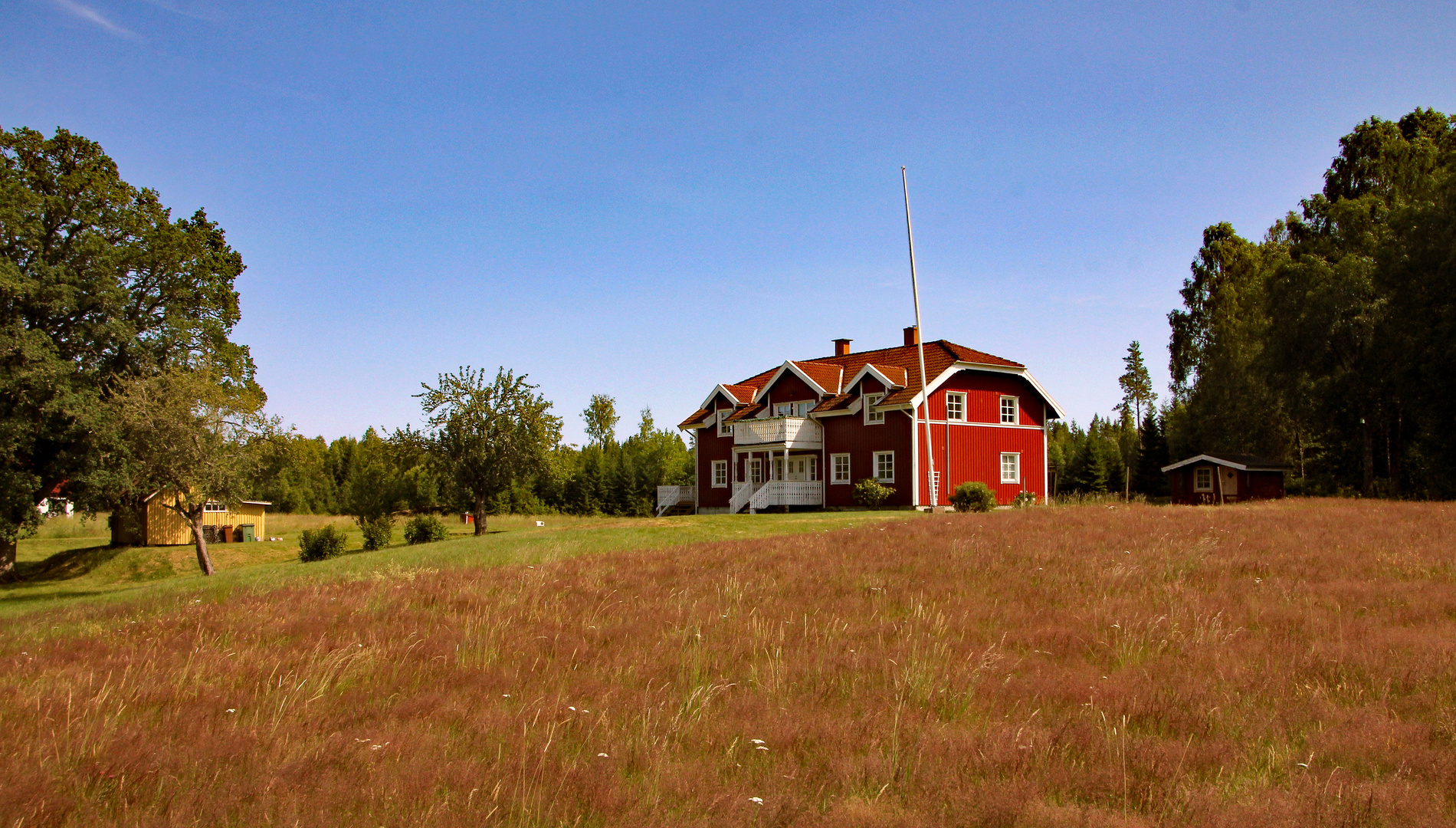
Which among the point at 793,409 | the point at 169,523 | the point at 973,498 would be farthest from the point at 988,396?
the point at 169,523

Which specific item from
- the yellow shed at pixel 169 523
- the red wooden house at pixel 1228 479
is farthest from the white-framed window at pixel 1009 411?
the yellow shed at pixel 169 523

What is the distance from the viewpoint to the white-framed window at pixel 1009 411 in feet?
131

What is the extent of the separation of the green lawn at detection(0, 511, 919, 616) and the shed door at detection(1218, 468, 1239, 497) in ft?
58.2

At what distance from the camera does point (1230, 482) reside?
131ft

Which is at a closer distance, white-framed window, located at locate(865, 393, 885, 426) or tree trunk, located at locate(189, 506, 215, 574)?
tree trunk, located at locate(189, 506, 215, 574)

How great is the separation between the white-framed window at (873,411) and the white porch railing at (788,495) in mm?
4177

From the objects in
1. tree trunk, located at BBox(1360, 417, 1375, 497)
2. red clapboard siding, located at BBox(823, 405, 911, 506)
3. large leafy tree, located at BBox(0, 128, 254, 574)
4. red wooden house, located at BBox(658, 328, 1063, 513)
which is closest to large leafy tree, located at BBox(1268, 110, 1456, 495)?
tree trunk, located at BBox(1360, 417, 1375, 497)

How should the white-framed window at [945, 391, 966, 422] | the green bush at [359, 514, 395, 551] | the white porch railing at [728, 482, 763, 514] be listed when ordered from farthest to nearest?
the white porch railing at [728, 482, 763, 514] → the white-framed window at [945, 391, 966, 422] → the green bush at [359, 514, 395, 551]

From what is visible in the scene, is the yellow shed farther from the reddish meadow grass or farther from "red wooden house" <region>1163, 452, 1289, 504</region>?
"red wooden house" <region>1163, 452, 1289, 504</region>

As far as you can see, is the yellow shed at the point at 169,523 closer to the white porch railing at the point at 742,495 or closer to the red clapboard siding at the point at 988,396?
the white porch railing at the point at 742,495

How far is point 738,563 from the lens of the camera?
14445 millimetres

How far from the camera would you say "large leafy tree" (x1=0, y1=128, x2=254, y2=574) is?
2977 centimetres

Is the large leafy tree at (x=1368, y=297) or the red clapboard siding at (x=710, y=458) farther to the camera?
the red clapboard siding at (x=710, y=458)

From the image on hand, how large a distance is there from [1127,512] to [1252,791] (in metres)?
20.7
